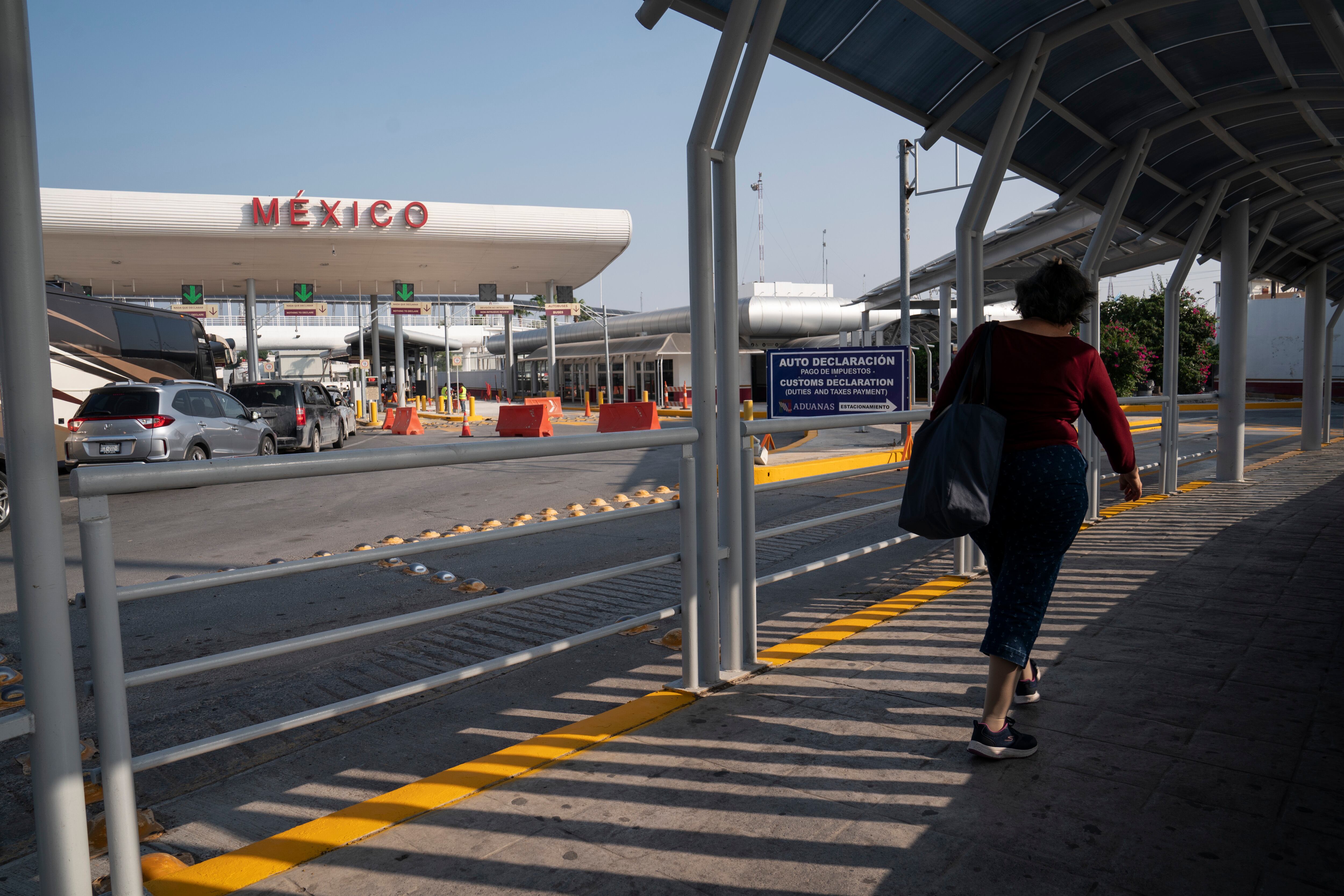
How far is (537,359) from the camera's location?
55281mm

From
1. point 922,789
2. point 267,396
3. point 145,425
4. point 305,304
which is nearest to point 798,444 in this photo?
point 267,396

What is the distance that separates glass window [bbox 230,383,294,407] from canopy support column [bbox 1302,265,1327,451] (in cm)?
1878

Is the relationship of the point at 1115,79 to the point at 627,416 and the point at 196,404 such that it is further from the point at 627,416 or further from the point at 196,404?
the point at 627,416

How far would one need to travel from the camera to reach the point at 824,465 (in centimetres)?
1448

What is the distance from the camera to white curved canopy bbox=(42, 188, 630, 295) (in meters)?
27.2

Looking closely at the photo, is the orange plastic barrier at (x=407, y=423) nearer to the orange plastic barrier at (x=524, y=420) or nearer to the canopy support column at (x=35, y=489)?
the orange plastic barrier at (x=524, y=420)

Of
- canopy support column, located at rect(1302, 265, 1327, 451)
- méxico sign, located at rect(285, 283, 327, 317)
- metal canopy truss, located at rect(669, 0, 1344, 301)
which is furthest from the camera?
méxico sign, located at rect(285, 283, 327, 317)

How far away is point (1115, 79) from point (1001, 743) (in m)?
5.47

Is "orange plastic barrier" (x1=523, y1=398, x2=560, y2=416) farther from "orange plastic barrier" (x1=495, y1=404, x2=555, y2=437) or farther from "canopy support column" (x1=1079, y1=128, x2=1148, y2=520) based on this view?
"canopy support column" (x1=1079, y1=128, x2=1148, y2=520)

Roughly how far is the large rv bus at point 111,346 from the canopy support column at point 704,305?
46.0 ft

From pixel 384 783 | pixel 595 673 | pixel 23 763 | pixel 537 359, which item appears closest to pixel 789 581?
pixel 595 673

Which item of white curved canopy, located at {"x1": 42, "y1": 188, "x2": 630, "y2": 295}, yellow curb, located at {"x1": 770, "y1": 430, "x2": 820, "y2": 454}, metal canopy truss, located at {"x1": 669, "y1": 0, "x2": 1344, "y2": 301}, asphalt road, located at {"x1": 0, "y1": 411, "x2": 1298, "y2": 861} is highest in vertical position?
white curved canopy, located at {"x1": 42, "y1": 188, "x2": 630, "y2": 295}

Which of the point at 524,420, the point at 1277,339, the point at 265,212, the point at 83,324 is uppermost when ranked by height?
the point at 265,212

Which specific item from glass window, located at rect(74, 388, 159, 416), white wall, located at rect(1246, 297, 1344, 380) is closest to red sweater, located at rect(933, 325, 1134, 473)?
glass window, located at rect(74, 388, 159, 416)
